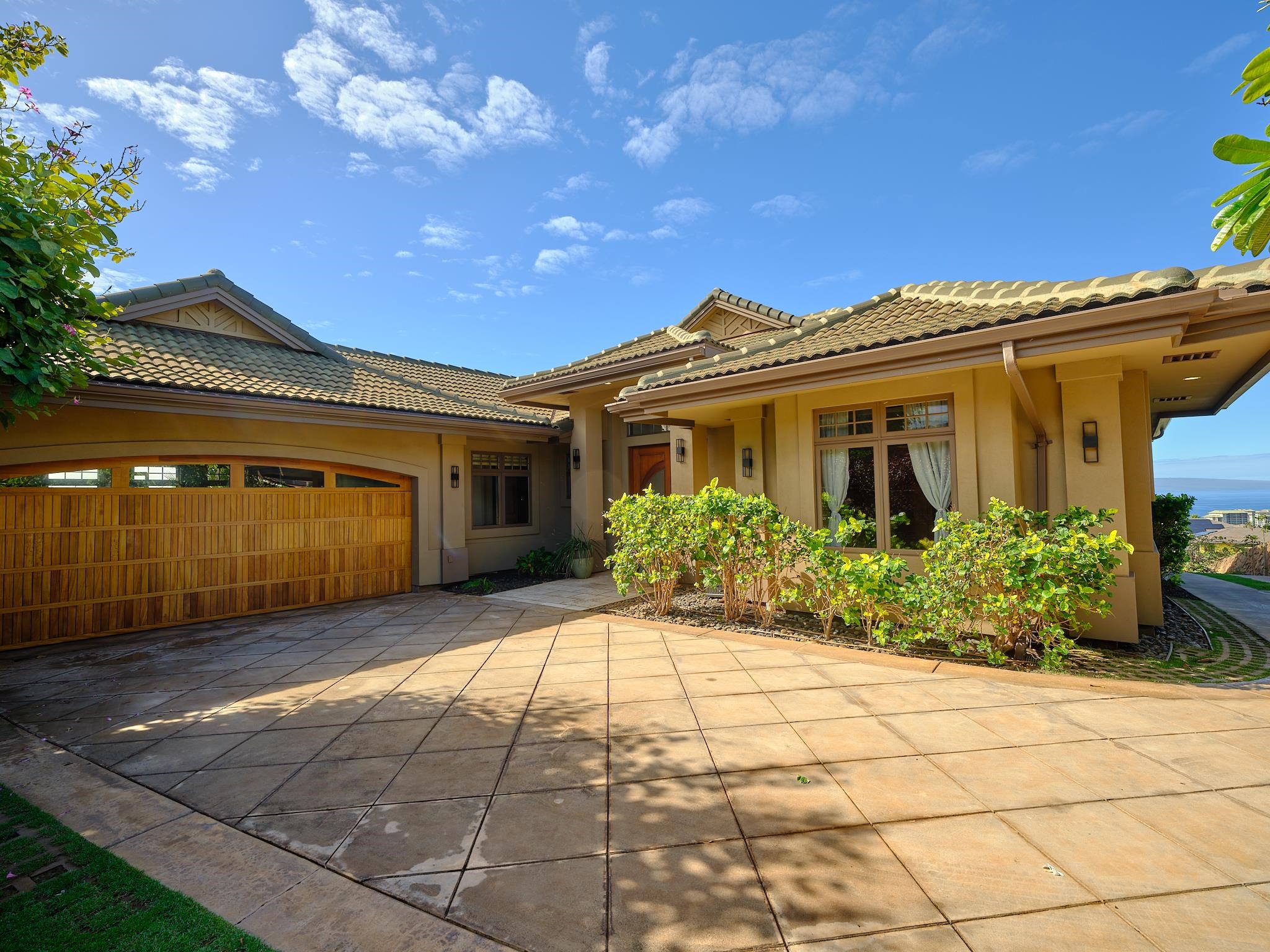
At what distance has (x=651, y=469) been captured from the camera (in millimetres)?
11305

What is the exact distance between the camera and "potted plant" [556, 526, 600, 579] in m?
10.9

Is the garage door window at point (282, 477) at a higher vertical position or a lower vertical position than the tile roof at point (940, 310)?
lower

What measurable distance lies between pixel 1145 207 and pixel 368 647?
2488cm

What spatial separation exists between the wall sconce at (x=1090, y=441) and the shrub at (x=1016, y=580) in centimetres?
62

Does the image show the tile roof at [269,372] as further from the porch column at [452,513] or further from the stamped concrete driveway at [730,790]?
the stamped concrete driveway at [730,790]

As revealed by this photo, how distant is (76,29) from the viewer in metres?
5.12

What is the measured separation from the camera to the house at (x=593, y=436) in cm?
549

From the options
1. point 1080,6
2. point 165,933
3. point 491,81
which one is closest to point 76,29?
point 491,81

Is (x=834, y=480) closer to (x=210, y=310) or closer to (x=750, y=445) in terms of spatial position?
(x=750, y=445)

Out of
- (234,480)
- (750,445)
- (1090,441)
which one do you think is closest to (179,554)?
(234,480)

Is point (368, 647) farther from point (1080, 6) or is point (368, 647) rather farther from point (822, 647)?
point (1080, 6)

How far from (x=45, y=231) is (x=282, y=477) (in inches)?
217

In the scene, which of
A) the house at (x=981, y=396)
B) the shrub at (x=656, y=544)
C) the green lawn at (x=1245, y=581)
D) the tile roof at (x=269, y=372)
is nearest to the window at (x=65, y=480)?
the tile roof at (x=269, y=372)

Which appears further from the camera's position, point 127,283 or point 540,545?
point 540,545
